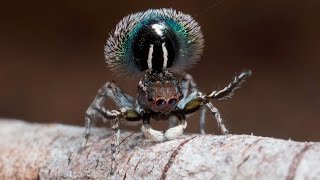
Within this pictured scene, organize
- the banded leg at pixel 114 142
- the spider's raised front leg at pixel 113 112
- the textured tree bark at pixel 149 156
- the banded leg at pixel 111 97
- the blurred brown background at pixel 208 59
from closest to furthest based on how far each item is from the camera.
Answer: the textured tree bark at pixel 149 156
the banded leg at pixel 114 142
the spider's raised front leg at pixel 113 112
the banded leg at pixel 111 97
the blurred brown background at pixel 208 59

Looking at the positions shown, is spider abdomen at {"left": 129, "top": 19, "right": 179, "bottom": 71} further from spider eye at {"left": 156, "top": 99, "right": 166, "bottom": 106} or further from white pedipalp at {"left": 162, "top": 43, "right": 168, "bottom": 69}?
spider eye at {"left": 156, "top": 99, "right": 166, "bottom": 106}

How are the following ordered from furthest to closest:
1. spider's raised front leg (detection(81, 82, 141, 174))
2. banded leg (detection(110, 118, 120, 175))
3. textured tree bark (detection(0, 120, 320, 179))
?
spider's raised front leg (detection(81, 82, 141, 174)) < banded leg (detection(110, 118, 120, 175)) < textured tree bark (detection(0, 120, 320, 179))

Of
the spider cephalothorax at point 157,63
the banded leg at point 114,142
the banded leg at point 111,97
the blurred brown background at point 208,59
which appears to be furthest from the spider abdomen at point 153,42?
the blurred brown background at point 208,59

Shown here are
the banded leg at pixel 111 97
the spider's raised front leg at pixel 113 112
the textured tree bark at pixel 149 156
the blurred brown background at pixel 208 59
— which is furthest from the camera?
the blurred brown background at pixel 208 59

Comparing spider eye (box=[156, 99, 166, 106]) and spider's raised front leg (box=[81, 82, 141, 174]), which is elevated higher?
spider eye (box=[156, 99, 166, 106])

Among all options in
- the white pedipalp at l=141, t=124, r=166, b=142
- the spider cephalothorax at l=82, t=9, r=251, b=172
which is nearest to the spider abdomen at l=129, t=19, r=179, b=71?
the spider cephalothorax at l=82, t=9, r=251, b=172

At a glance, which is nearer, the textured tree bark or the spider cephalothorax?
the textured tree bark

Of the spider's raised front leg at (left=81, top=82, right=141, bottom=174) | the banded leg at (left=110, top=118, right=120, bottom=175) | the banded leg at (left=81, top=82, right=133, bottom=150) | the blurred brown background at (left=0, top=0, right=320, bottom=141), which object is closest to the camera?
the banded leg at (left=110, top=118, right=120, bottom=175)

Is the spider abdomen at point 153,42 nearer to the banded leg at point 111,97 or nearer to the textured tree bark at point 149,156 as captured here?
the banded leg at point 111,97

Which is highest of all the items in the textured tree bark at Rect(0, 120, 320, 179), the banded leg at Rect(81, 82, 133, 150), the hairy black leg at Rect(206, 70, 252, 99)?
the hairy black leg at Rect(206, 70, 252, 99)
